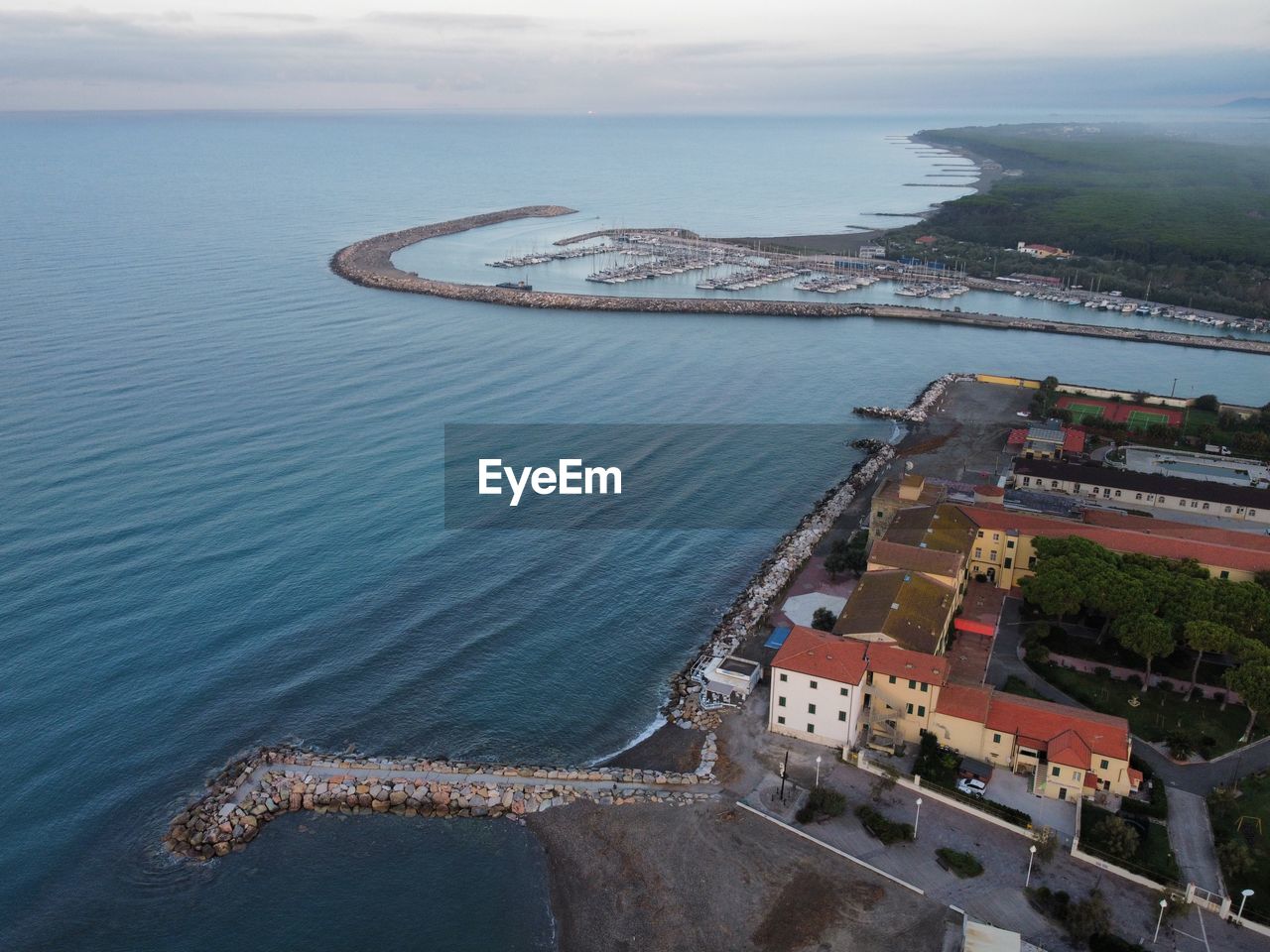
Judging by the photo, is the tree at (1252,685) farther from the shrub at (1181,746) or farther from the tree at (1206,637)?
the shrub at (1181,746)

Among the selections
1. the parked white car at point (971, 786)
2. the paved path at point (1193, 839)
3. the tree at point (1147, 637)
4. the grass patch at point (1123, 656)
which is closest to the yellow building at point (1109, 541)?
the grass patch at point (1123, 656)

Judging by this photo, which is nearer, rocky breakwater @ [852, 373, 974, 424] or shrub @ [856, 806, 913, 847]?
shrub @ [856, 806, 913, 847]

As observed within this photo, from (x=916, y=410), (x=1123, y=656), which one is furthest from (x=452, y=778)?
(x=916, y=410)

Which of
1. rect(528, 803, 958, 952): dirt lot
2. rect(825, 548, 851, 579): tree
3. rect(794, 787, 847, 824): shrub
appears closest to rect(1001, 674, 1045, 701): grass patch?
rect(794, 787, 847, 824): shrub

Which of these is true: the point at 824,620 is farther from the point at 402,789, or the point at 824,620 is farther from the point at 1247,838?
the point at 402,789

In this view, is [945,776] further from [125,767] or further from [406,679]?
[125,767]

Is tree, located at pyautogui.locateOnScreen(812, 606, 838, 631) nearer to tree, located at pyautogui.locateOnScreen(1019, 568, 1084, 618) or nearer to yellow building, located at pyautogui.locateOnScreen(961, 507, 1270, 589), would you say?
yellow building, located at pyautogui.locateOnScreen(961, 507, 1270, 589)

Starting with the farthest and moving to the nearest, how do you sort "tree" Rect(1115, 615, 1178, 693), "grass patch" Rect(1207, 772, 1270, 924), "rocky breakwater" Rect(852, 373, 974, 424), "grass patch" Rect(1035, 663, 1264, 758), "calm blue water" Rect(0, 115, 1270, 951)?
"rocky breakwater" Rect(852, 373, 974, 424) → "tree" Rect(1115, 615, 1178, 693) → "grass patch" Rect(1035, 663, 1264, 758) → "calm blue water" Rect(0, 115, 1270, 951) → "grass patch" Rect(1207, 772, 1270, 924)
